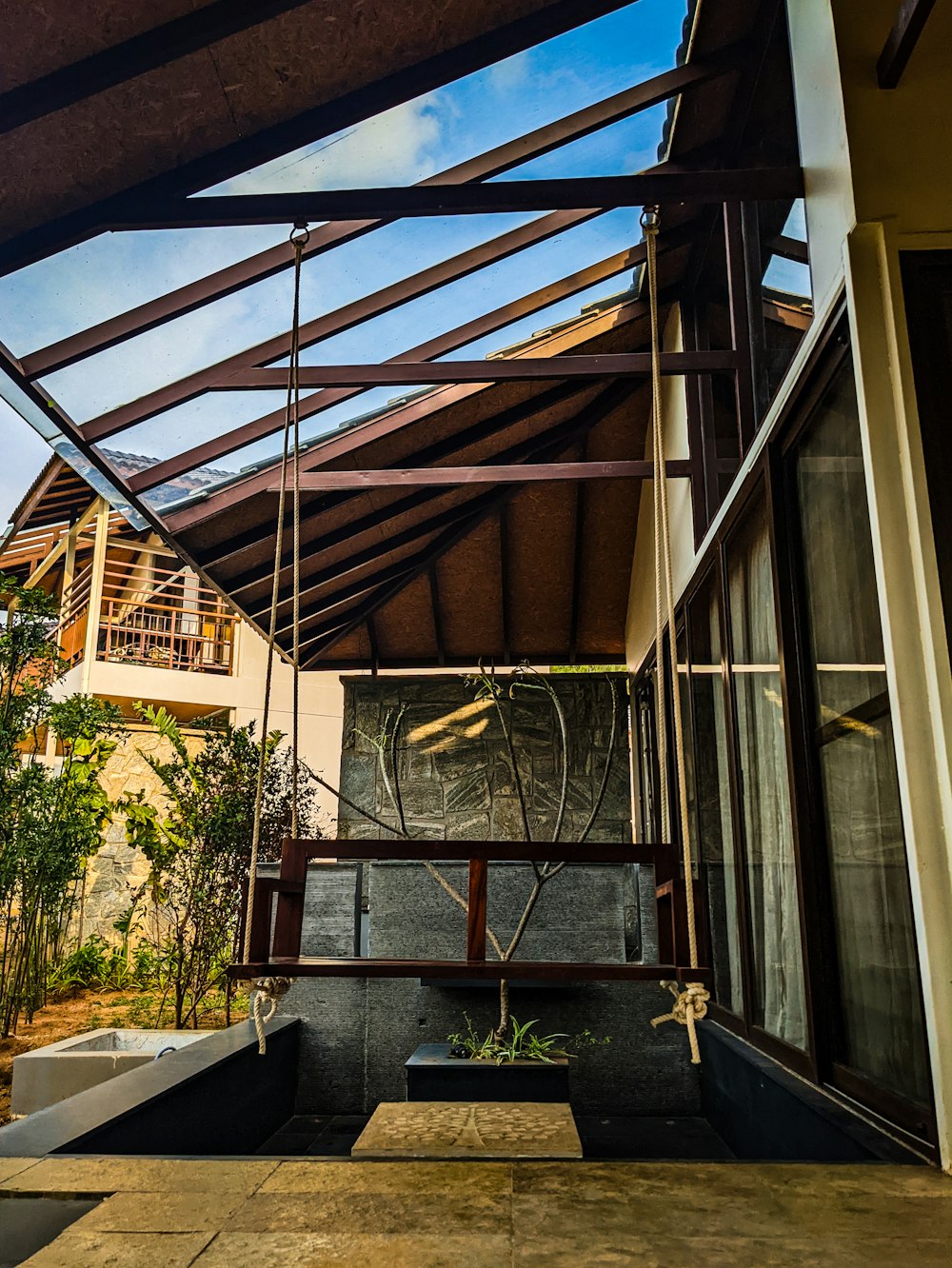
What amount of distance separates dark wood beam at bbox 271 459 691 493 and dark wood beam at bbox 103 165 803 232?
2.37m

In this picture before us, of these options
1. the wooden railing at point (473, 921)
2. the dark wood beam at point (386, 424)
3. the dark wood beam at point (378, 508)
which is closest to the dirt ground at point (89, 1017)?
the dark wood beam at point (378, 508)

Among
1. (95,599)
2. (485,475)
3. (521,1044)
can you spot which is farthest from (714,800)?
(95,599)

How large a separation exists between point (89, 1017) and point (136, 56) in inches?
288

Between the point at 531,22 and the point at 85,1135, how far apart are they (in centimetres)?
375

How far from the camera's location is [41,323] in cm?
392

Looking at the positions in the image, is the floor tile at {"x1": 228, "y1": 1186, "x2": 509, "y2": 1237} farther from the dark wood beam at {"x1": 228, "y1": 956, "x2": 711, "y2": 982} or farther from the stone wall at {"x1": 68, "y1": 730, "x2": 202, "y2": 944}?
the stone wall at {"x1": 68, "y1": 730, "x2": 202, "y2": 944}

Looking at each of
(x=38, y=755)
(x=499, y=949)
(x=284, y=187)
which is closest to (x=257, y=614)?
(x=499, y=949)

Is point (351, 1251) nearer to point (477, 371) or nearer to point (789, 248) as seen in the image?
point (789, 248)

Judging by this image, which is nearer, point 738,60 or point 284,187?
point 284,187

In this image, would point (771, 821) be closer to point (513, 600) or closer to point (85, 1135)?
point (85, 1135)

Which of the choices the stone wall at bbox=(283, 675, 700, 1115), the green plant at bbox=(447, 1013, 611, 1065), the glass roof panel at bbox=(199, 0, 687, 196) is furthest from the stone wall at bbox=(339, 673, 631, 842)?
the glass roof panel at bbox=(199, 0, 687, 196)

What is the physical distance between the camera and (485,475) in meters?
5.73

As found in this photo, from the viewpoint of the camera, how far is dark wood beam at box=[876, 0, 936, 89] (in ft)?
8.11

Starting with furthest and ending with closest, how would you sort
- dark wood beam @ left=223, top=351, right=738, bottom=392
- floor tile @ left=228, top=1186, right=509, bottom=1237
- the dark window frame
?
dark wood beam @ left=223, top=351, right=738, bottom=392
the dark window frame
floor tile @ left=228, top=1186, right=509, bottom=1237
